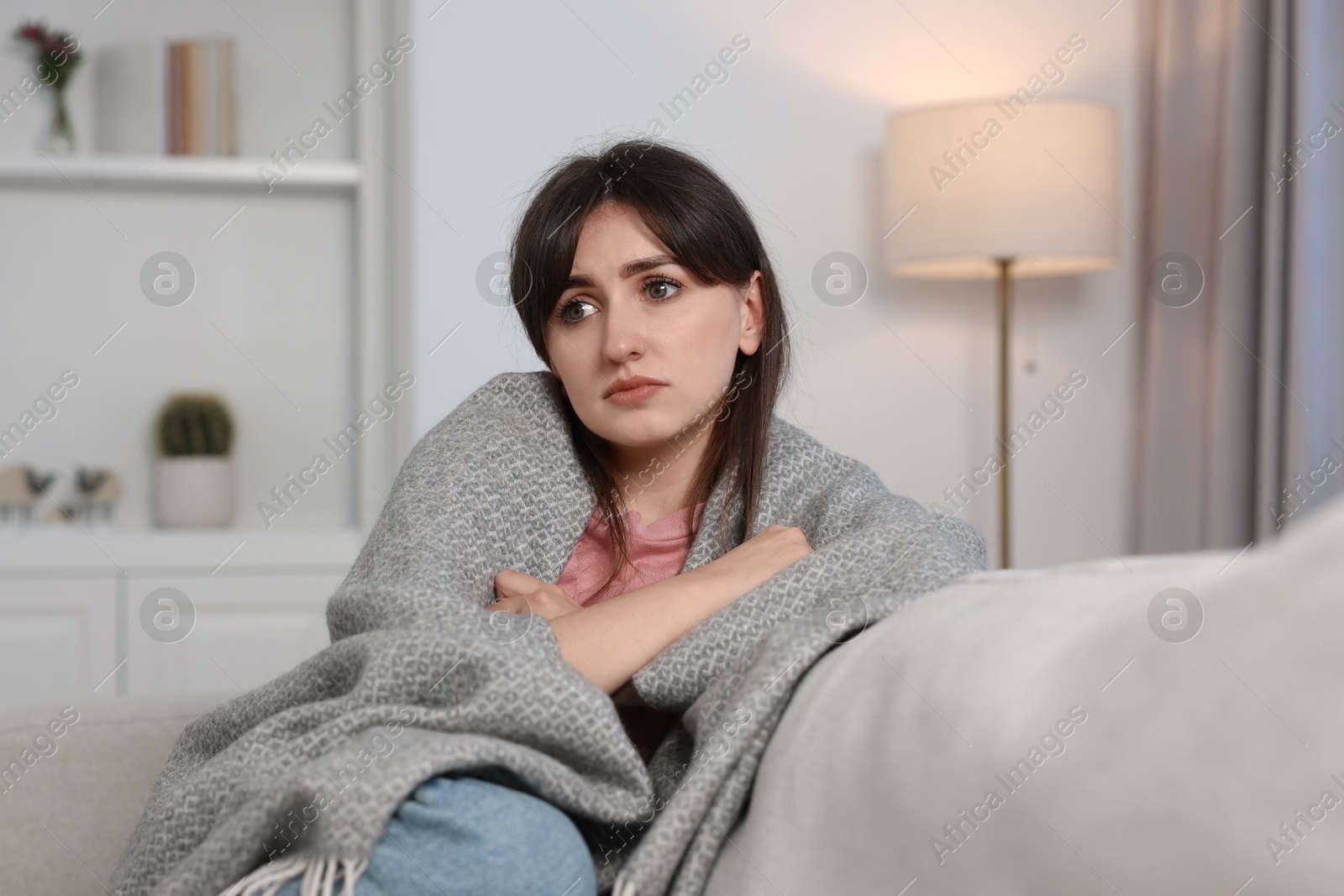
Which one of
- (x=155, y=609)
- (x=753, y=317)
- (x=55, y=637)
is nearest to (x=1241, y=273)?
(x=753, y=317)

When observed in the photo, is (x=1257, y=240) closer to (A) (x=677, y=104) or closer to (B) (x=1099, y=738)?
(A) (x=677, y=104)

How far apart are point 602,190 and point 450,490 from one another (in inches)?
12.4

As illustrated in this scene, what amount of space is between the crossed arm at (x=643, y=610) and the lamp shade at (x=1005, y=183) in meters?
1.30

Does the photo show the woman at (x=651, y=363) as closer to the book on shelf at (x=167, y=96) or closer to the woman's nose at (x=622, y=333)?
the woman's nose at (x=622, y=333)

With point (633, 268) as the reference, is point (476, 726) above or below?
below

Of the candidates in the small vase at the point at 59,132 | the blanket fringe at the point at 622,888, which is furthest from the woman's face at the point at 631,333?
the small vase at the point at 59,132

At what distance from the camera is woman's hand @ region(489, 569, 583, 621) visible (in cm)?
96

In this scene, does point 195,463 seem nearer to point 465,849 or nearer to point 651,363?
point 651,363

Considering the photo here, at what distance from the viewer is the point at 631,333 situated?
1.07m

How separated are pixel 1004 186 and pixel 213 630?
1597 mm

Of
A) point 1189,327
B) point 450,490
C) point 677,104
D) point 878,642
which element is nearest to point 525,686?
point 878,642

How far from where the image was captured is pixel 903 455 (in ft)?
7.95

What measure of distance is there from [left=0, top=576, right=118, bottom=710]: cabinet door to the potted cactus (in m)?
0.24

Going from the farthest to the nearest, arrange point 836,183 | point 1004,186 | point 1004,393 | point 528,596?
point 836,183, point 1004,393, point 1004,186, point 528,596
